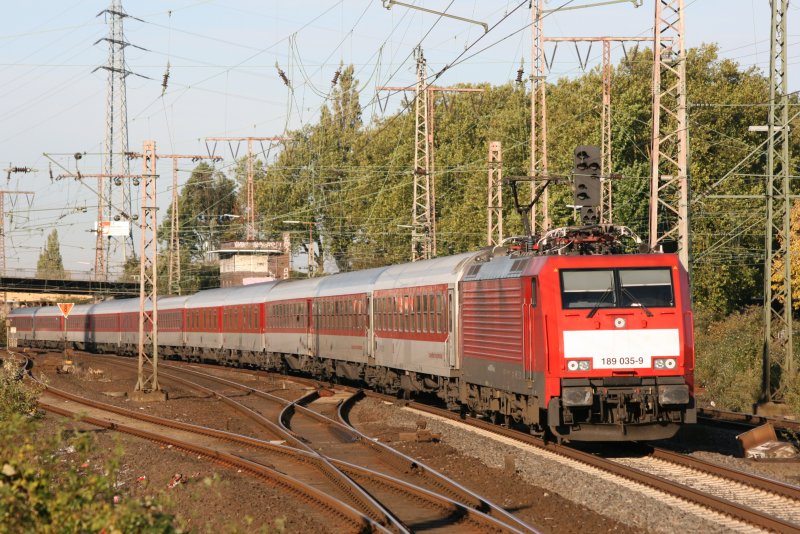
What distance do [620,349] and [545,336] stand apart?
1134 millimetres

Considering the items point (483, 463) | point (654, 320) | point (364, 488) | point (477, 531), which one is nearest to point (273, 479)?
point (364, 488)

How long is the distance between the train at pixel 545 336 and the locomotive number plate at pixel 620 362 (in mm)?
15

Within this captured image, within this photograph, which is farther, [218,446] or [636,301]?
[218,446]

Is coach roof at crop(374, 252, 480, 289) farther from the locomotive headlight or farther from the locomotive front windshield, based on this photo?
the locomotive headlight

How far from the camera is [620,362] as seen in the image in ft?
55.3

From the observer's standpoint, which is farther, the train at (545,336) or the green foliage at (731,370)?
Answer: the green foliage at (731,370)

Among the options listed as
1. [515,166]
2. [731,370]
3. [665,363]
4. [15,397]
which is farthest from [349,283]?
[515,166]

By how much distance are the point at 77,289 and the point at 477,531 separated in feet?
261

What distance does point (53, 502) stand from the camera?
829 centimetres

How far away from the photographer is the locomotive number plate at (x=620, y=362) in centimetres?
1684

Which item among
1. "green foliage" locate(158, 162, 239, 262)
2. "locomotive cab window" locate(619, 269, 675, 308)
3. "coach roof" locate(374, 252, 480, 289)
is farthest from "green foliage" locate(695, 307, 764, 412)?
"green foliage" locate(158, 162, 239, 262)

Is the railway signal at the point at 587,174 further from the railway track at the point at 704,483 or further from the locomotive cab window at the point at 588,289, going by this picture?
the locomotive cab window at the point at 588,289

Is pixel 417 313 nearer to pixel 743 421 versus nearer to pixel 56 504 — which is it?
pixel 743 421

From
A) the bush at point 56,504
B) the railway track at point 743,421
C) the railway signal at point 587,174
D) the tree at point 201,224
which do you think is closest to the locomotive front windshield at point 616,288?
the railway track at point 743,421
